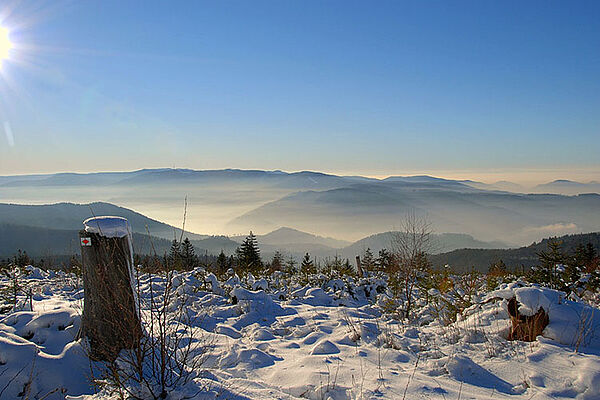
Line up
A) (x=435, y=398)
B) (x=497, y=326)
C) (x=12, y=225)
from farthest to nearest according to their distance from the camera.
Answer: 1. (x=12, y=225)
2. (x=497, y=326)
3. (x=435, y=398)

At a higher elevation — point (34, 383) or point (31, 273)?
point (34, 383)

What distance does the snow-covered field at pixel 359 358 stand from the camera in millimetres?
3793

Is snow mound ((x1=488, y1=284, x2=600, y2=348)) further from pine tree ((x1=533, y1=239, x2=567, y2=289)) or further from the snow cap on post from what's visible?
the snow cap on post

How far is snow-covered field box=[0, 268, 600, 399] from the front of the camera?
379 cm

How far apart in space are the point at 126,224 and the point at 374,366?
370 cm

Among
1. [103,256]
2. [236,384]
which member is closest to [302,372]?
[236,384]

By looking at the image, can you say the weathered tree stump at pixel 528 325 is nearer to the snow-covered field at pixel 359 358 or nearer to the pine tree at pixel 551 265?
the snow-covered field at pixel 359 358

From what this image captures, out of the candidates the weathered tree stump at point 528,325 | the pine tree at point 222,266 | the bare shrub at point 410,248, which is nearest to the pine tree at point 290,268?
the pine tree at point 222,266

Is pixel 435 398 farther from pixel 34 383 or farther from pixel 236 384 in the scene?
pixel 34 383

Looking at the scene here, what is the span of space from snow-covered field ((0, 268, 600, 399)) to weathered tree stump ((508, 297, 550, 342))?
0.09 meters

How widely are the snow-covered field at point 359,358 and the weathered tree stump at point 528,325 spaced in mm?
89

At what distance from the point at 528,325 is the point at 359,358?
7.92 ft

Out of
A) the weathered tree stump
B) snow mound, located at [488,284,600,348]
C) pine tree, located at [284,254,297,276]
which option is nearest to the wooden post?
the weathered tree stump

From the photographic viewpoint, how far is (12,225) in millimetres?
147875
